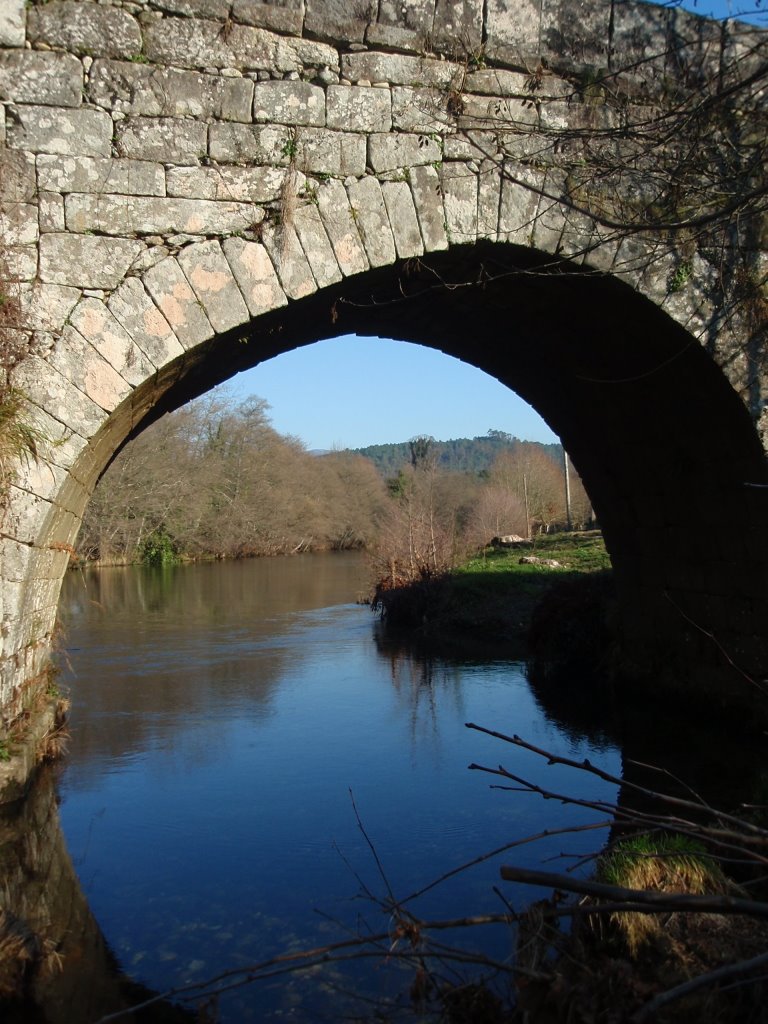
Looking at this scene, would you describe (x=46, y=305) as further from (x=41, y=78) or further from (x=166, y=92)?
(x=166, y=92)

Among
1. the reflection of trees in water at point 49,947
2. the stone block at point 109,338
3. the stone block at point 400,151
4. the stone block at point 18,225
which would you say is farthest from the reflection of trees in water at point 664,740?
the stone block at point 18,225

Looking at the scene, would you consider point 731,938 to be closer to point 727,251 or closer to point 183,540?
point 727,251

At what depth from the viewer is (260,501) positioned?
109 ft

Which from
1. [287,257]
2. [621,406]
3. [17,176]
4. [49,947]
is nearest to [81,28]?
[17,176]

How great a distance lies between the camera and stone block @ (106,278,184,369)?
428 centimetres

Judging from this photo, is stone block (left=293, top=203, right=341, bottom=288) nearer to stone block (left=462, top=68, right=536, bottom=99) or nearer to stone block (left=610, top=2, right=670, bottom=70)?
stone block (left=462, top=68, right=536, bottom=99)

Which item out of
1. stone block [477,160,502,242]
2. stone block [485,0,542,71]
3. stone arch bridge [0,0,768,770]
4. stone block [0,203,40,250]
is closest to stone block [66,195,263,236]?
stone arch bridge [0,0,768,770]

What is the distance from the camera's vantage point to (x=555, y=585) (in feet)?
32.5

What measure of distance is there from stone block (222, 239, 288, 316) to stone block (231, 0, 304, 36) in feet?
3.42

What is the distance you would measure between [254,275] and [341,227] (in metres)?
0.50

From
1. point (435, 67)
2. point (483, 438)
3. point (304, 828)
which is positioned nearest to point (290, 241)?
point (435, 67)

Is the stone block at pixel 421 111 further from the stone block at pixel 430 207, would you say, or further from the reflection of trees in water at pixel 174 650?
the reflection of trees in water at pixel 174 650

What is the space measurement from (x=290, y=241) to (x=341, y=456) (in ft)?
164

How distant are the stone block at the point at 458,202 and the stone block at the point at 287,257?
78 centimetres
